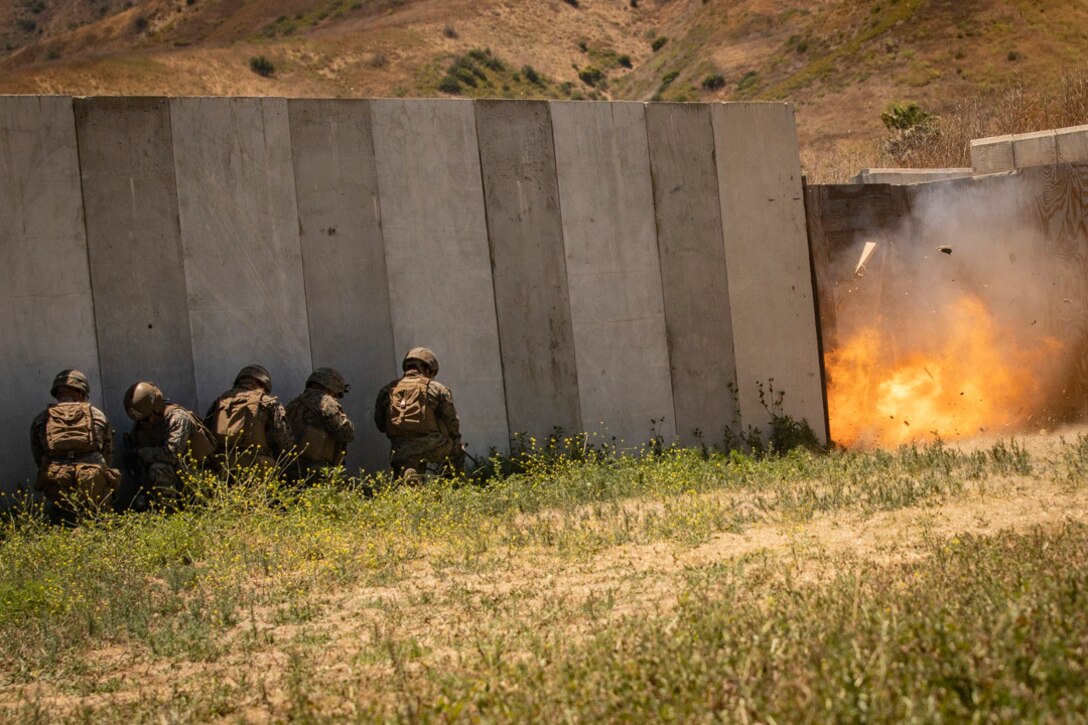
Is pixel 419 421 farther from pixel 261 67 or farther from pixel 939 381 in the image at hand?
pixel 261 67

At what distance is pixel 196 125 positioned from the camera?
11.7m

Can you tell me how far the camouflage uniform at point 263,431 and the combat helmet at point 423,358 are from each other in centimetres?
133

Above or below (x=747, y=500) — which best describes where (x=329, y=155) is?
above

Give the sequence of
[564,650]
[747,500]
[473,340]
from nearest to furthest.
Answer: [564,650]
[747,500]
[473,340]

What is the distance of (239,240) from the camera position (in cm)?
1173

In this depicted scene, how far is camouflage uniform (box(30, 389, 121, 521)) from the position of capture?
10.0 m

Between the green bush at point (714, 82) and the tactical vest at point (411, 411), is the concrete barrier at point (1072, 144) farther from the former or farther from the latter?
the green bush at point (714, 82)

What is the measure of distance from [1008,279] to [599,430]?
512 cm

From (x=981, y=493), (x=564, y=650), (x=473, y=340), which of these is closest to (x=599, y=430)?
(x=473, y=340)

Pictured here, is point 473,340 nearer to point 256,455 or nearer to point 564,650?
point 256,455

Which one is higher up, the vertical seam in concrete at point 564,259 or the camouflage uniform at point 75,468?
the vertical seam in concrete at point 564,259

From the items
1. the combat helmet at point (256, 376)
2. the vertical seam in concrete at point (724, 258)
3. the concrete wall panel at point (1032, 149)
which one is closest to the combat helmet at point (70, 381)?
the combat helmet at point (256, 376)

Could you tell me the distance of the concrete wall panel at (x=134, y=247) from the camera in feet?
36.7

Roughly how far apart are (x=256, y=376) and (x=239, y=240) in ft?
4.77
